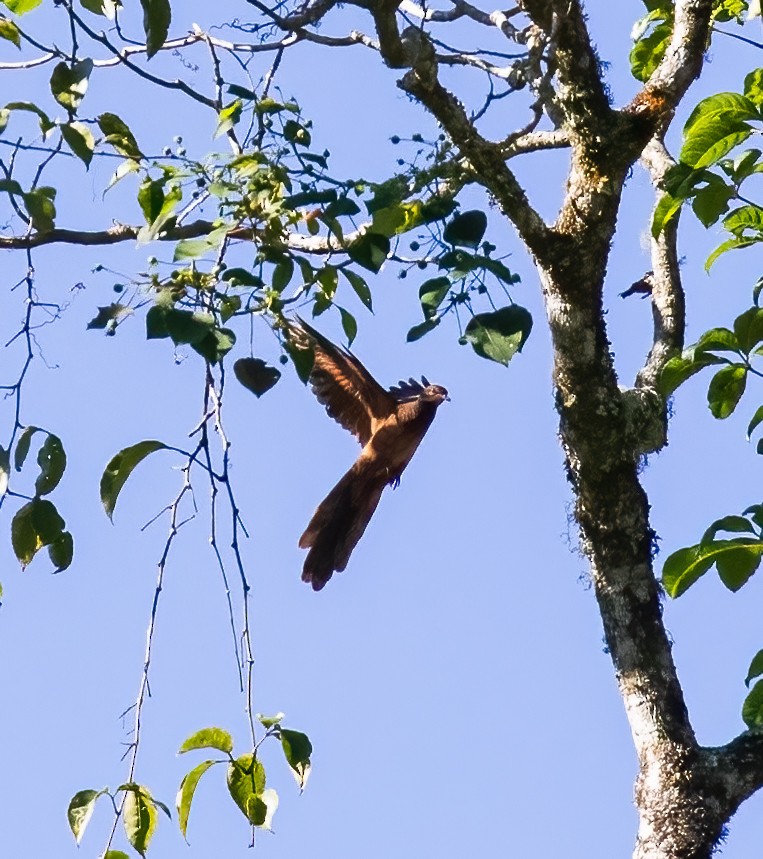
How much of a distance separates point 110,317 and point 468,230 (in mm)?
715

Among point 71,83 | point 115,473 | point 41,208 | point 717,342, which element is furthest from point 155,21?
point 717,342

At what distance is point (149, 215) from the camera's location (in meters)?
2.57

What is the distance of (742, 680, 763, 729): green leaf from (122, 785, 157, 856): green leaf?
1586mm

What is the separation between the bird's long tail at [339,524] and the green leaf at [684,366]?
78.5 inches

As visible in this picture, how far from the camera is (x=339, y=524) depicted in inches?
209

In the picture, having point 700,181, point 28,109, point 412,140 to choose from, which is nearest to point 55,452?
point 28,109

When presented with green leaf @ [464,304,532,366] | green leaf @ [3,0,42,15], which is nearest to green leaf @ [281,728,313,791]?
green leaf @ [464,304,532,366]

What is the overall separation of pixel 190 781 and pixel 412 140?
1.49 meters

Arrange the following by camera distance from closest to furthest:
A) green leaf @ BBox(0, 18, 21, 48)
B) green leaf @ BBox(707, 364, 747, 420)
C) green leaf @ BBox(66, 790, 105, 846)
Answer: green leaf @ BBox(66, 790, 105, 846) < green leaf @ BBox(0, 18, 21, 48) < green leaf @ BBox(707, 364, 747, 420)

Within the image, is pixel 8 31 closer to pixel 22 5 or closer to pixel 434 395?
pixel 22 5

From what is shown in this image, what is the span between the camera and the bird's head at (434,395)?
5.25m

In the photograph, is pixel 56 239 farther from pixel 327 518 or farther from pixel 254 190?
Result: pixel 327 518

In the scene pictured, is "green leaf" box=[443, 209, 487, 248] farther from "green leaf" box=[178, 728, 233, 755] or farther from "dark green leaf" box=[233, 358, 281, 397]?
"green leaf" box=[178, 728, 233, 755]

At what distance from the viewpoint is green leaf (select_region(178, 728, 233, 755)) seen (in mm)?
2535
